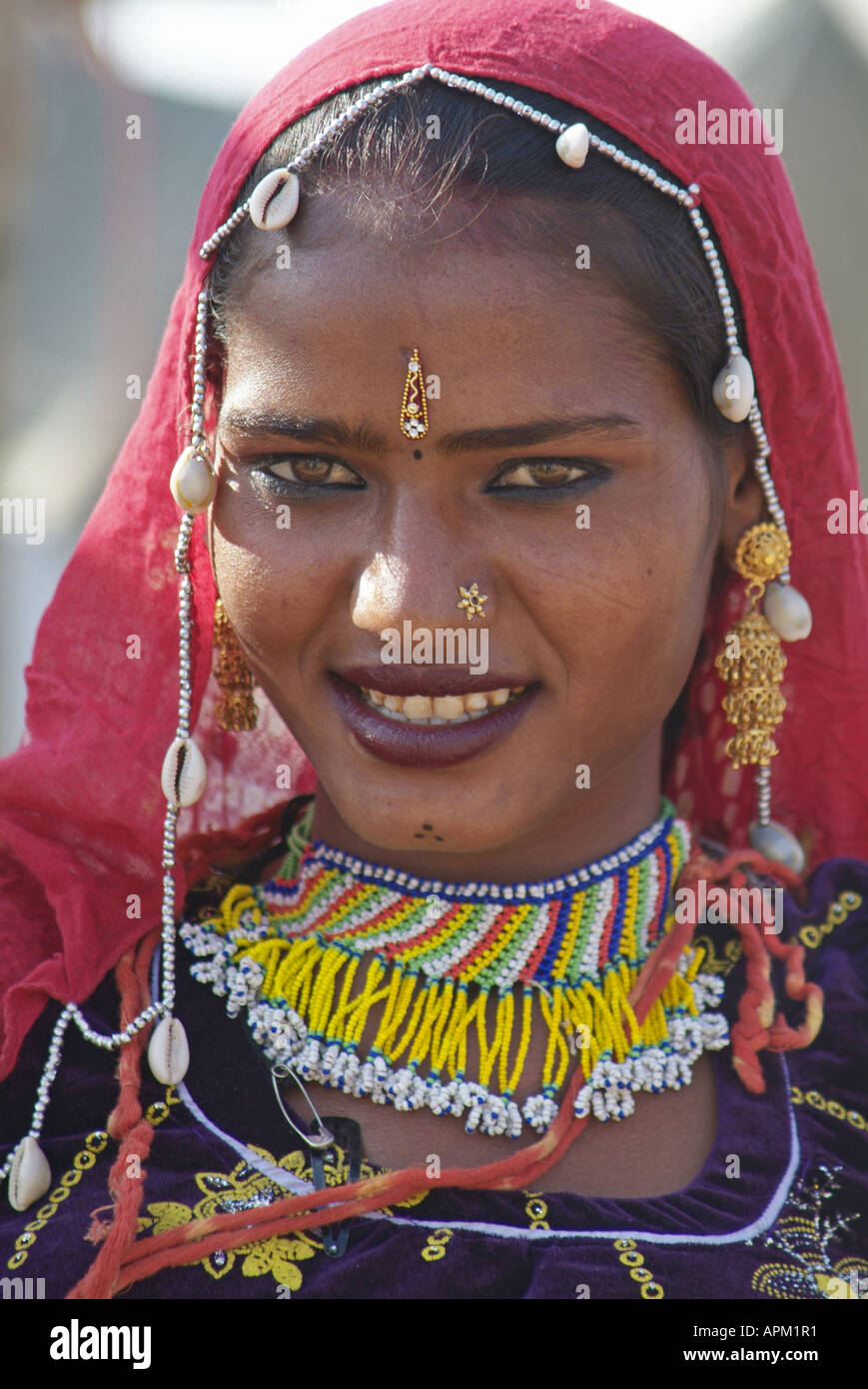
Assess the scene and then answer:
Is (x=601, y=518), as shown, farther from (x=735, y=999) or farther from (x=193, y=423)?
(x=735, y=999)

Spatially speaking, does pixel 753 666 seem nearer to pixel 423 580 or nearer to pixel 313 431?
pixel 423 580

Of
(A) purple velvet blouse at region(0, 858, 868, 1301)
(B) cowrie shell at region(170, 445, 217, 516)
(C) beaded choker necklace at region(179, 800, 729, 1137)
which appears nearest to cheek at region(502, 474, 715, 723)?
(C) beaded choker necklace at region(179, 800, 729, 1137)

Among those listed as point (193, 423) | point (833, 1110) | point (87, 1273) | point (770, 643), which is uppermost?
point (193, 423)

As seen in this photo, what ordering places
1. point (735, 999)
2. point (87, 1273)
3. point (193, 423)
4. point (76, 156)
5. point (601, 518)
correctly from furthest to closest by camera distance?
point (76, 156) < point (735, 999) < point (193, 423) < point (601, 518) < point (87, 1273)

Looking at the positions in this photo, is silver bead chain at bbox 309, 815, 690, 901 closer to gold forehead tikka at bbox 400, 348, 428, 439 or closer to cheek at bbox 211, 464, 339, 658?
cheek at bbox 211, 464, 339, 658

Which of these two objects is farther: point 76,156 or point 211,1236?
point 76,156

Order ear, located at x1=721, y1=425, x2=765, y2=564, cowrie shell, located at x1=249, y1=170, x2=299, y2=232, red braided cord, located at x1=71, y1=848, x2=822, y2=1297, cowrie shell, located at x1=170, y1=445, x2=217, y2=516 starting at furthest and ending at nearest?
ear, located at x1=721, y1=425, x2=765, y2=564
cowrie shell, located at x1=170, y1=445, x2=217, y2=516
cowrie shell, located at x1=249, y1=170, x2=299, y2=232
red braided cord, located at x1=71, y1=848, x2=822, y2=1297

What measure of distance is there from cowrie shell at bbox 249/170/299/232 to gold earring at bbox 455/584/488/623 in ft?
1.84

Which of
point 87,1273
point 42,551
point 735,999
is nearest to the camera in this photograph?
point 87,1273

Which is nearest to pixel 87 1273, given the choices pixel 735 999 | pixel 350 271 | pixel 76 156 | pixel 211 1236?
pixel 211 1236

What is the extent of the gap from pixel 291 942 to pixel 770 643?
2.87 feet

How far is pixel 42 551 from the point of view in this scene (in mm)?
6098

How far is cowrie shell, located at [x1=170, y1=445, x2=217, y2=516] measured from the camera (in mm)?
1957

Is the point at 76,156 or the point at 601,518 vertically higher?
the point at 76,156
